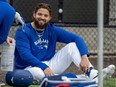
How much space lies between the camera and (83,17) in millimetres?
10336

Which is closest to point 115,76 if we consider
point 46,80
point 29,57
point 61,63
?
point 61,63

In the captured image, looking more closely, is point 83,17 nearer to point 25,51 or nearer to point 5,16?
point 25,51

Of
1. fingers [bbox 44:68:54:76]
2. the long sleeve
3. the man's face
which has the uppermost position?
the man's face

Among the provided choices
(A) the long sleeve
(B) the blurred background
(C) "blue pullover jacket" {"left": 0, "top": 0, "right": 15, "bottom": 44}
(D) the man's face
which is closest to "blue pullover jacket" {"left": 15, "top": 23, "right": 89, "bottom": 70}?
(A) the long sleeve

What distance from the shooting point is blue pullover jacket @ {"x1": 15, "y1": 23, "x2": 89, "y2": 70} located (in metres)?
5.95

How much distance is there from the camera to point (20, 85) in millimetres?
5789

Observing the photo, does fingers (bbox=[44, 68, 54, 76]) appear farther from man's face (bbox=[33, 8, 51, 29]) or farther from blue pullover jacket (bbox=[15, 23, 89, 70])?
man's face (bbox=[33, 8, 51, 29])

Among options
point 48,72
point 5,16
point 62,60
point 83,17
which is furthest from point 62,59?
point 83,17

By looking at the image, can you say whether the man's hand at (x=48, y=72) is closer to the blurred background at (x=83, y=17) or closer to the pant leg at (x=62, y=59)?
the pant leg at (x=62, y=59)

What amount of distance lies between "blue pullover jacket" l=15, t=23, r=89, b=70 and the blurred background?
3649 mm

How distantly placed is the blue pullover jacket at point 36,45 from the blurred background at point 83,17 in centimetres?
365

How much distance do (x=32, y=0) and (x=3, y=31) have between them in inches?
190

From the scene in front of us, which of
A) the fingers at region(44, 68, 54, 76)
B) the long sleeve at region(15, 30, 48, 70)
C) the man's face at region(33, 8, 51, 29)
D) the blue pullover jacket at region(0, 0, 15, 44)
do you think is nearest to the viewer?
the blue pullover jacket at region(0, 0, 15, 44)

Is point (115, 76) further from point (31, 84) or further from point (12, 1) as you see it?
point (12, 1)
